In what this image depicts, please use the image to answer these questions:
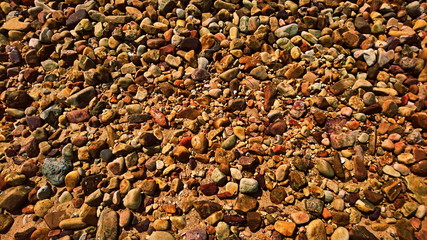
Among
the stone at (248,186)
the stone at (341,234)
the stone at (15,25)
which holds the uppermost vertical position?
the stone at (15,25)

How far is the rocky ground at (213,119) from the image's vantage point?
1897mm

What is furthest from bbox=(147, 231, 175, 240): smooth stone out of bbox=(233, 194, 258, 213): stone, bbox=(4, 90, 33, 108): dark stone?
bbox=(4, 90, 33, 108): dark stone

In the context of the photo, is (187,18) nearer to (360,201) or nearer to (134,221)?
(134,221)

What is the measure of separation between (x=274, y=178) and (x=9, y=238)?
6.20ft

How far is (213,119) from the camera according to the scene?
2.31 m

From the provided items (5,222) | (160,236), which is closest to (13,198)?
(5,222)

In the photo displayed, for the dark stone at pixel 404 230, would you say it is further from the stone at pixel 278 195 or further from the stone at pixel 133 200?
the stone at pixel 133 200

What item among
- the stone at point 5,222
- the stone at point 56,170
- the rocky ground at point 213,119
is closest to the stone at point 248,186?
the rocky ground at point 213,119

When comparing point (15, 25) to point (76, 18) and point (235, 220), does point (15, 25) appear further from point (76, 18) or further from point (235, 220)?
point (235, 220)

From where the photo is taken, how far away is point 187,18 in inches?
114

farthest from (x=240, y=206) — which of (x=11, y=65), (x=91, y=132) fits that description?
(x=11, y=65)

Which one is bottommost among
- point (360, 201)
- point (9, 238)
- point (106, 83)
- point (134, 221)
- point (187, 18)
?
point (9, 238)

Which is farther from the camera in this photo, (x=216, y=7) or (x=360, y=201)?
Result: (x=216, y=7)

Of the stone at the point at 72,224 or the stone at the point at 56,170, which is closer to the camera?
the stone at the point at 72,224
